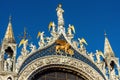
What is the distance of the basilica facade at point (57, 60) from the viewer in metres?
15.2

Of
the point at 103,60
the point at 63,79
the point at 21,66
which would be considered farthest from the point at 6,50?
the point at 103,60

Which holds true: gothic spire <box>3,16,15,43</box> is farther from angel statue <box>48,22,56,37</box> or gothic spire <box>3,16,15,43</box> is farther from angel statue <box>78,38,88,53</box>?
angel statue <box>78,38,88,53</box>

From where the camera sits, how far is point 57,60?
15.8 metres

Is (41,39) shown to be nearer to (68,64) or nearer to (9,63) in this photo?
(68,64)

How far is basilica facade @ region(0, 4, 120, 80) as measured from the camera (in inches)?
598

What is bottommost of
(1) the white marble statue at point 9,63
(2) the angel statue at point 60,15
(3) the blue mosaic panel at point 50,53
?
(1) the white marble statue at point 9,63

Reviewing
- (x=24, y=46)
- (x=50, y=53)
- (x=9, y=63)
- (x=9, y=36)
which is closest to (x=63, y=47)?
(x=50, y=53)

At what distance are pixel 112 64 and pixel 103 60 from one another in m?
0.37

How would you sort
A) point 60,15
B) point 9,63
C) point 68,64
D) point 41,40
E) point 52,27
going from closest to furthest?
point 9,63 → point 68,64 → point 41,40 → point 52,27 → point 60,15

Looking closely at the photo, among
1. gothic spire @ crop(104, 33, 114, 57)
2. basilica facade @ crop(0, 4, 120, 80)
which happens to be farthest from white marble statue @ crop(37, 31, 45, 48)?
gothic spire @ crop(104, 33, 114, 57)

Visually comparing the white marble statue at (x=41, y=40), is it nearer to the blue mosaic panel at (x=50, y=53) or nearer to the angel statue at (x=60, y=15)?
the blue mosaic panel at (x=50, y=53)

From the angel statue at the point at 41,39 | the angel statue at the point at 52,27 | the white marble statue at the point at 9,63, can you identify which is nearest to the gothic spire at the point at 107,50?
the angel statue at the point at 52,27

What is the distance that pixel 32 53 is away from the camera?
15586 mm

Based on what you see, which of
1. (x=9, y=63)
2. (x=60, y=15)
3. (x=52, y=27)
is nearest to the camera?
(x=9, y=63)
